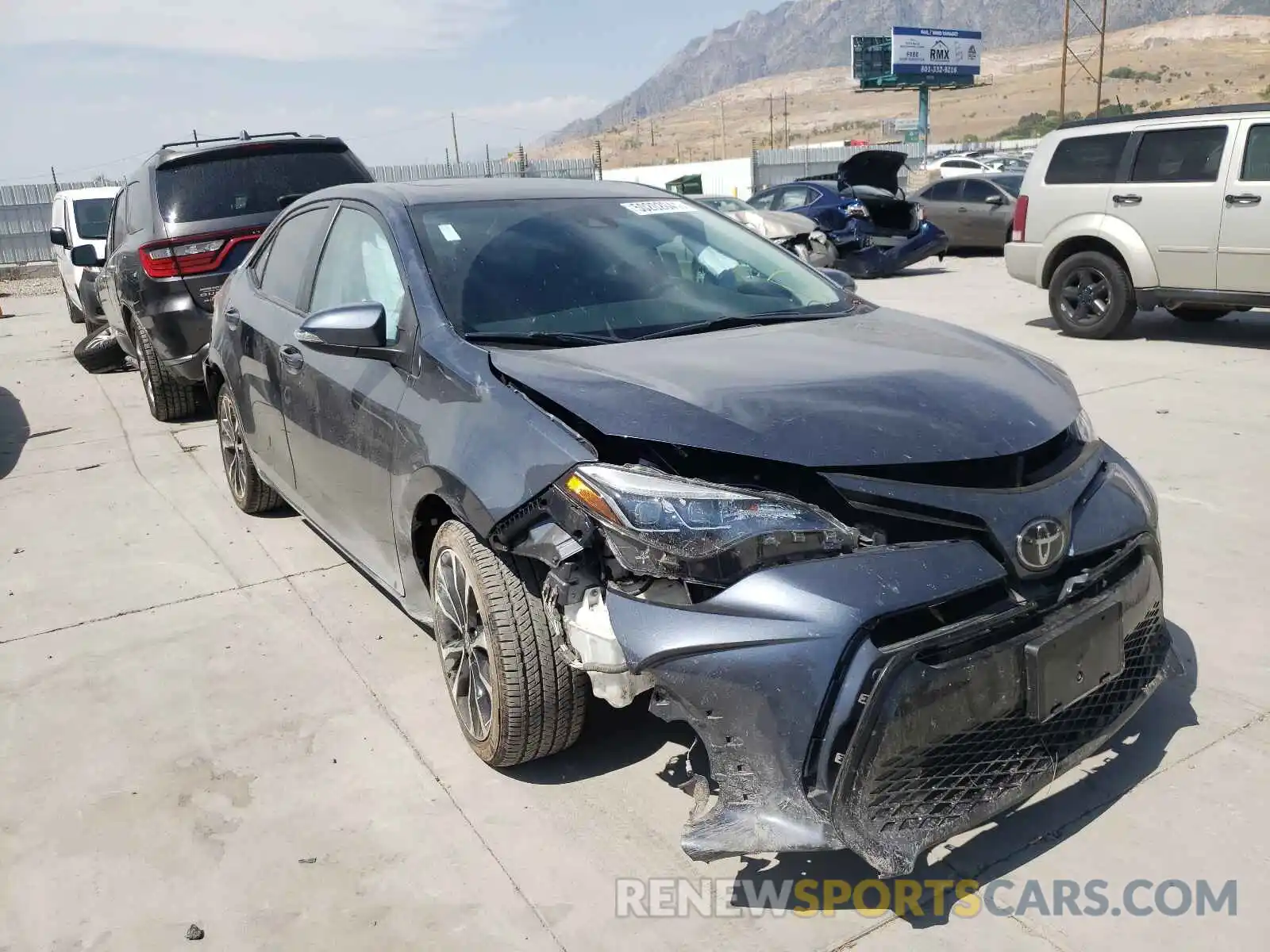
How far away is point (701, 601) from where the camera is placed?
2.34m

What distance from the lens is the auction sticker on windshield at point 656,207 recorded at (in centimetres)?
399

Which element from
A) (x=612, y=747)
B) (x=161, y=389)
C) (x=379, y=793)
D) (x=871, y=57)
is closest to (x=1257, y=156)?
(x=612, y=747)

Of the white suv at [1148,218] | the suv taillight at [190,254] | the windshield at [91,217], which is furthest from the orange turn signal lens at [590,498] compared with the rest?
the windshield at [91,217]

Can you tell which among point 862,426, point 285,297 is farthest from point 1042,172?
point 862,426

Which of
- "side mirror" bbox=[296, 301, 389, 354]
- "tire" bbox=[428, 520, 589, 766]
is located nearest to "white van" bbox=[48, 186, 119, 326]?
"side mirror" bbox=[296, 301, 389, 354]

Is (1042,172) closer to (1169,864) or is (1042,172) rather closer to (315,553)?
(315,553)

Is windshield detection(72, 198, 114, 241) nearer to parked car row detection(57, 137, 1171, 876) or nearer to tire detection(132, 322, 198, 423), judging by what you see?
tire detection(132, 322, 198, 423)

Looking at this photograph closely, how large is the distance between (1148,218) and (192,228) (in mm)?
7429

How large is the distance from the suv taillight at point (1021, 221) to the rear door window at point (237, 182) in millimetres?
6125

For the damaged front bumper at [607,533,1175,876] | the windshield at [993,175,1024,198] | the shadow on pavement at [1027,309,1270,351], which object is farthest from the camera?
the windshield at [993,175,1024,198]

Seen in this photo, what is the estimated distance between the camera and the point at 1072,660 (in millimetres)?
2445

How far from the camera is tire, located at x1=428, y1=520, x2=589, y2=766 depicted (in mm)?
2764

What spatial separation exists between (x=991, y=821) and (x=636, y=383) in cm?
145

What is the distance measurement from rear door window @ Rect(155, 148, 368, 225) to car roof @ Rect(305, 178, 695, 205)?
3.25 meters
